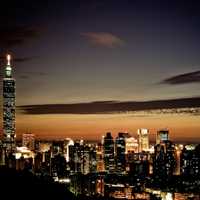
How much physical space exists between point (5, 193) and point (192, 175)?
1495 inches

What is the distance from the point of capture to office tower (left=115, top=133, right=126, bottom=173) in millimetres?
55822

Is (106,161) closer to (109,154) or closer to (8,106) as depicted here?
(109,154)

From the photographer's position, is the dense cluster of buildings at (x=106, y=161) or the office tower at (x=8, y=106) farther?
the office tower at (x=8, y=106)

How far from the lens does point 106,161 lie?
56.7 metres

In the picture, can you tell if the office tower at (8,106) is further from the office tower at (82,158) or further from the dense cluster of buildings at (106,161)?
the office tower at (82,158)

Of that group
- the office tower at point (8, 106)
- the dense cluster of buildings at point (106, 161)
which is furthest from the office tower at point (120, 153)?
the office tower at point (8, 106)

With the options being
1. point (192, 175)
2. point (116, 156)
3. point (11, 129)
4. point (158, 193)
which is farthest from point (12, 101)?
Answer: point (158, 193)

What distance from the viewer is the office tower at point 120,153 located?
183 feet

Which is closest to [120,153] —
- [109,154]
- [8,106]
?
[109,154]

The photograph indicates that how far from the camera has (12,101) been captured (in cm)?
6662

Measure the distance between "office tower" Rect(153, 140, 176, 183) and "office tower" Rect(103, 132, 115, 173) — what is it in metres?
4.67

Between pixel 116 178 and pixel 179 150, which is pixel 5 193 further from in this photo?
pixel 179 150

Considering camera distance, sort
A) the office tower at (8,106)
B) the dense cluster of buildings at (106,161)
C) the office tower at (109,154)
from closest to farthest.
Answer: the dense cluster of buildings at (106,161) → the office tower at (109,154) → the office tower at (8,106)

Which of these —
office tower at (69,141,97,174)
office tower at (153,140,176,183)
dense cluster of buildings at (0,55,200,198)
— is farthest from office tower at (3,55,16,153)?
office tower at (153,140,176,183)
